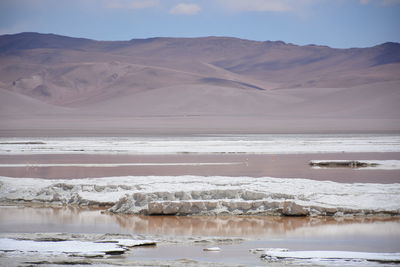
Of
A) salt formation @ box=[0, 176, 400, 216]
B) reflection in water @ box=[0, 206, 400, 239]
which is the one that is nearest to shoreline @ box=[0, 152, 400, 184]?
salt formation @ box=[0, 176, 400, 216]

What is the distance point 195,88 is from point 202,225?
8152 cm

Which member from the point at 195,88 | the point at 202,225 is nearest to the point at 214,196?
the point at 202,225

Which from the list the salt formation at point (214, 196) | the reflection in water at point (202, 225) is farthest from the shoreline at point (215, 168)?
the reflection in water at point (202, 225)

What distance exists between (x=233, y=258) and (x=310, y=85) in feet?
326

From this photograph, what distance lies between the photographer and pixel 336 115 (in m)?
69.9

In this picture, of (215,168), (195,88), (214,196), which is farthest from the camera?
(195,88)

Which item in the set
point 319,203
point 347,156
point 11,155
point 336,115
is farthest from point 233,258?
point 336,115

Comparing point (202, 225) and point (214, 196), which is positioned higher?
point (214, 196)

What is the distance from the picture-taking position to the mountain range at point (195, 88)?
5906 cm

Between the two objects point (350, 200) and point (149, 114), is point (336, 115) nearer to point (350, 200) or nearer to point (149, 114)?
point (149, 114)

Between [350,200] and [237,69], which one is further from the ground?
[237,69]

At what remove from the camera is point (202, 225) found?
9.81m

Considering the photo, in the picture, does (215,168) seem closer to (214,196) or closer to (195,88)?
(214,196)

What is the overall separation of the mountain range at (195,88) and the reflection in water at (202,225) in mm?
32096
